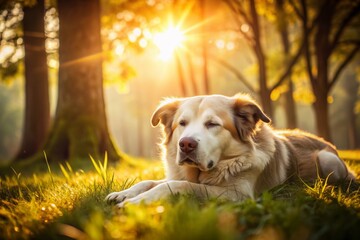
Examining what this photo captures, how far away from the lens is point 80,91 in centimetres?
974

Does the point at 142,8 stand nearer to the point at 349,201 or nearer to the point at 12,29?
the point at 12,29

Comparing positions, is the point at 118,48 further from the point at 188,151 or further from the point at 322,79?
the point at 188,151

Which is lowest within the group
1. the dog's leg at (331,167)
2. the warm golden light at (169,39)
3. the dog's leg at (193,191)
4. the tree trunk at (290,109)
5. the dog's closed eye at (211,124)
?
the tree trunk at (290,109)

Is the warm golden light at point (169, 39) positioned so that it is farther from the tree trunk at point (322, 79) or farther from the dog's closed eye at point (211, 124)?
the dog's closed eye at point (211, 124)

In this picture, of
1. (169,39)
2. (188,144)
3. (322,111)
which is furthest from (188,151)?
(169,39)

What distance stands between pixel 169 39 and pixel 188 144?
11978 mm

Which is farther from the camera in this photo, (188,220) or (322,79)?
(322,79)

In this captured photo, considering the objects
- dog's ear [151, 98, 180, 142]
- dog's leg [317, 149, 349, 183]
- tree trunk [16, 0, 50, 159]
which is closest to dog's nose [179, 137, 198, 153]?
dog's ear [151, 98, 180, 142]

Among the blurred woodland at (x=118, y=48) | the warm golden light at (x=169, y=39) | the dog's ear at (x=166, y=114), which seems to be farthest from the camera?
the warm golden light at (x=169, y=39)

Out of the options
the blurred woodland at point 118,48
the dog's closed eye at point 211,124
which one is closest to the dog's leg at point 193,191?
the dog's closed eye at point 211,124

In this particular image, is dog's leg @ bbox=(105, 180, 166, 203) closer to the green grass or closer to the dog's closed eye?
the green grass

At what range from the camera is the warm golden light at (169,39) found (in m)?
15.4

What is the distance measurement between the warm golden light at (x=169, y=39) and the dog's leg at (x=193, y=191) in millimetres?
11841

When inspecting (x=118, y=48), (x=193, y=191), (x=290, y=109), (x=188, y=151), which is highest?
(x=118, y=48)
